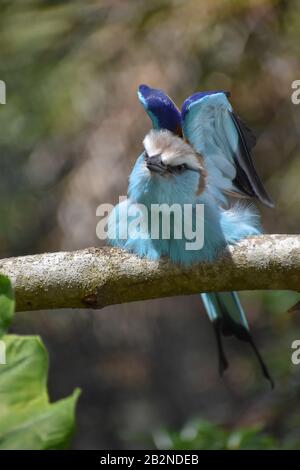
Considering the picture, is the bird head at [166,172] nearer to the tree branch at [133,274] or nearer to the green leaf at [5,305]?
the tree branch at [133,274]

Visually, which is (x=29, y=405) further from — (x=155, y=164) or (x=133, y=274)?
(x=155, y=164)

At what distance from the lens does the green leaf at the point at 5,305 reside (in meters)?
1.21

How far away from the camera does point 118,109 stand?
4.11 meters

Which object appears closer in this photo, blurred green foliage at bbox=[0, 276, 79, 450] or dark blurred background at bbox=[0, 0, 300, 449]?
blurred green foliage at bbox=[0, 276, 79, 450]

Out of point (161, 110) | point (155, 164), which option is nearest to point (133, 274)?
point (155, 164)

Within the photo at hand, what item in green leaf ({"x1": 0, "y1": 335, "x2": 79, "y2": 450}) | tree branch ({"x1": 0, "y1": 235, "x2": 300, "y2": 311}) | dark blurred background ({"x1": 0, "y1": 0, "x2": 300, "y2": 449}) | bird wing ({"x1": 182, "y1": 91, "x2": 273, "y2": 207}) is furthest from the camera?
dark blurred background ({"x1": 0, "y1": 0, "x2": 300, "y2": 449})

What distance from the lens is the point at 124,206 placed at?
2.90 m

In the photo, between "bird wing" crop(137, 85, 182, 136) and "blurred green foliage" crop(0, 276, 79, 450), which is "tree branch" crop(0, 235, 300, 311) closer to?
"bird wing" crop(137, 85, 182, 136)

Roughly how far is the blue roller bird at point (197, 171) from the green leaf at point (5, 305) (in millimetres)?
1345

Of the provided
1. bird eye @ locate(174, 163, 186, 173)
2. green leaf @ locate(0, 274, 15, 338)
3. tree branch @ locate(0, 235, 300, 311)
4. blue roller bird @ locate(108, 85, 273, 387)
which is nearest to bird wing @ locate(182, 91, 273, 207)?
blue roller bird @ locate(108, 85, 273, 387)

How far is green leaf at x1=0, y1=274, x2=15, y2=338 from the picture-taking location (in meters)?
1.21

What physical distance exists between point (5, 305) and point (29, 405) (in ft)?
0.47

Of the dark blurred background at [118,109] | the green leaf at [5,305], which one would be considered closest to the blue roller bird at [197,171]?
the dark blurred background at [118,109]
